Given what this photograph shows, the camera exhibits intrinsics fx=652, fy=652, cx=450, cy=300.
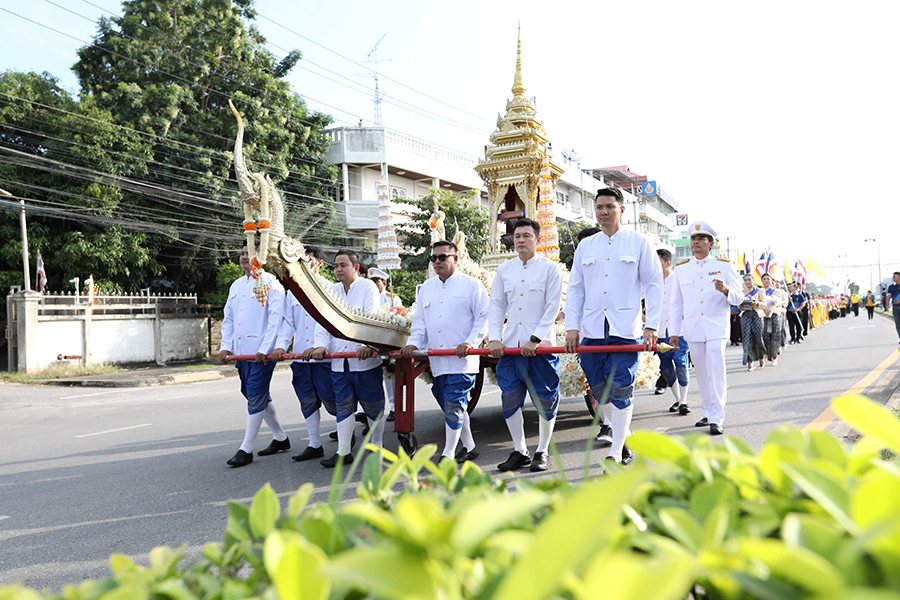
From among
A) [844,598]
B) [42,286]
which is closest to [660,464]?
[844,598]

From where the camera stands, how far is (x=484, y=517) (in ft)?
2.41

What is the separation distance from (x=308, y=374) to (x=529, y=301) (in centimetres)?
224

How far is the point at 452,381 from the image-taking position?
512 centimetres

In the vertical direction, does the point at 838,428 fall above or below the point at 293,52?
below

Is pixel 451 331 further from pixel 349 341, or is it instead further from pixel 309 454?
pixel 309 454

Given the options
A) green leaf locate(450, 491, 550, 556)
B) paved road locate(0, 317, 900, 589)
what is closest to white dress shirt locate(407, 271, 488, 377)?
paved road locate(0, 317, 900, 589)

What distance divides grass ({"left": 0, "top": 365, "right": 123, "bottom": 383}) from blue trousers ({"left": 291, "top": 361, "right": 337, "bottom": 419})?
12.5 meters

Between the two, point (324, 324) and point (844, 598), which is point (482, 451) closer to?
point (324, 324)

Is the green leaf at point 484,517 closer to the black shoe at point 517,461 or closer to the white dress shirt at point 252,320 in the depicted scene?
the black shoe at point 517,461

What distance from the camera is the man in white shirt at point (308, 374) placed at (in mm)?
5887

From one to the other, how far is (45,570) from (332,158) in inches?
1059

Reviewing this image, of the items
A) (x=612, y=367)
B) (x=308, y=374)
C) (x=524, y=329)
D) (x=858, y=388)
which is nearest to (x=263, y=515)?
(x=612, y=367)

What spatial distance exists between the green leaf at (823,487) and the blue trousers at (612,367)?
3.62 meters

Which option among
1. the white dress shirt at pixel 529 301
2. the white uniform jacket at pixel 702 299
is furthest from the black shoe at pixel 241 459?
the white uniform jacket at pixel 702 299
